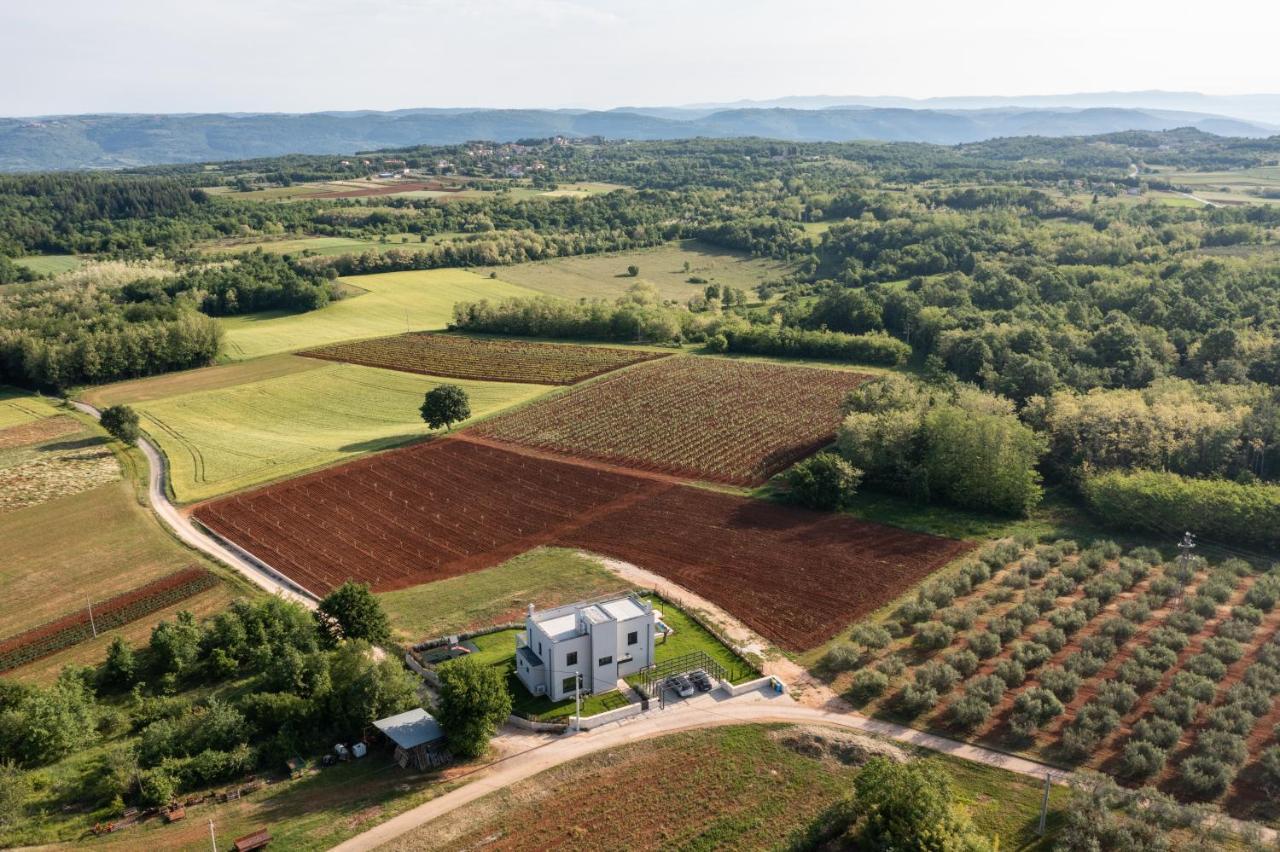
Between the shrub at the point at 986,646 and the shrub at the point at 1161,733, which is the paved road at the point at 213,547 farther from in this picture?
the shrub at the point at 1161,733

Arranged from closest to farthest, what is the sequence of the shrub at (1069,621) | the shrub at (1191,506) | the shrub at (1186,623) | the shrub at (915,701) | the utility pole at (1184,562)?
the shrub at (915,701) → the shrub at (1186,623) → the shrub at (1069,621) → the utility pole at (1184,562) → the shrub at (1191,506)

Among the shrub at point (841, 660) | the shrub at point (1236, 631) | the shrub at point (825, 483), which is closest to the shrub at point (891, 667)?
the shrub at point (841, 660)

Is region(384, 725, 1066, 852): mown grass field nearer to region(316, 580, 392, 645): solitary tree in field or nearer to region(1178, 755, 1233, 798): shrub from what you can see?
region(1178, 755, 1233, 798): shrub

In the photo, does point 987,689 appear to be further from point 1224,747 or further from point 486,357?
point 486,357

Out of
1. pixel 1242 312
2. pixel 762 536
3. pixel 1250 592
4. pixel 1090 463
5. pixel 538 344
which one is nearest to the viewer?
pixel 1250 592

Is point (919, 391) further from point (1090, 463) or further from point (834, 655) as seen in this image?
point (834, 655)

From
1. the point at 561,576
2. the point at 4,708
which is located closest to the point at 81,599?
the point at 4,708

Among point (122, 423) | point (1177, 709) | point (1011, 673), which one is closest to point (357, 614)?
point (1011, 673)
